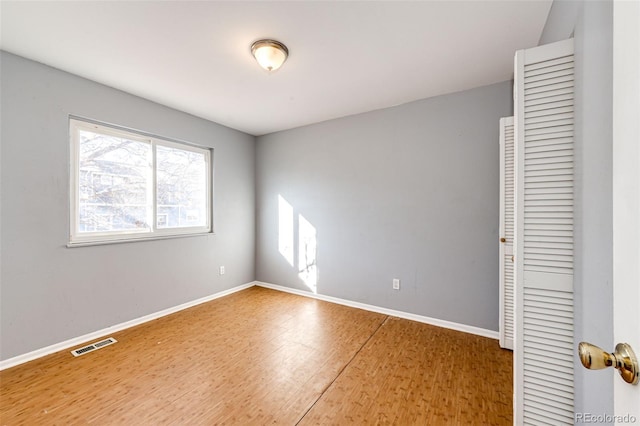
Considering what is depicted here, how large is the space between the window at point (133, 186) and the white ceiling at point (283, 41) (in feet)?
1.89

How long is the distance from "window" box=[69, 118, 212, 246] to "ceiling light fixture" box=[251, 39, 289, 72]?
190 centimetres

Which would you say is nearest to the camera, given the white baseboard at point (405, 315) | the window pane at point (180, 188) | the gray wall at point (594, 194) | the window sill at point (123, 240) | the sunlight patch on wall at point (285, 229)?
the gray wall at point (594, 194)

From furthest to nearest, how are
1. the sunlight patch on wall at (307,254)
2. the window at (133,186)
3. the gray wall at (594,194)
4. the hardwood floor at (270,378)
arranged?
the sunlight patch on wall at (307,254) < the window at (133,186) < the hardwood floor at (270,378) < the gray wall at (594,194)

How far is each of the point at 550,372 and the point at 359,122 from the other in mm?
3015

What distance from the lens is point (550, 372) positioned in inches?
45.9

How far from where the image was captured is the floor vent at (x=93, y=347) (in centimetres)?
234

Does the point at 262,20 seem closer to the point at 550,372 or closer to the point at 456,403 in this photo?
the point at 550,372

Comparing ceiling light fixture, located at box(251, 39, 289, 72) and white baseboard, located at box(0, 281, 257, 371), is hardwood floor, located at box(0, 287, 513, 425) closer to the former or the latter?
white baseboard, located at box(0, 281, 257, 371)

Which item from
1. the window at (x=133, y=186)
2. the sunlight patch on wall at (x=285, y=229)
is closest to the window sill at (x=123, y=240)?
the window at (x=133, y=186)

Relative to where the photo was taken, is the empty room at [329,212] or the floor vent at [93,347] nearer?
the empty room at [329,212]

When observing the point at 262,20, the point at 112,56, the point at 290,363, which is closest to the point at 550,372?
the point at 290,363

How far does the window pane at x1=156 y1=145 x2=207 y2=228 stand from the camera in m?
3.29
